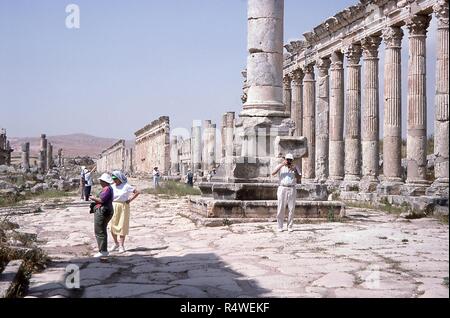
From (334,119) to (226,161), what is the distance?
12925mm

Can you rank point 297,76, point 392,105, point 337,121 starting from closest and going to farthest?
point 392,105 < point 337,121 < point 297,76

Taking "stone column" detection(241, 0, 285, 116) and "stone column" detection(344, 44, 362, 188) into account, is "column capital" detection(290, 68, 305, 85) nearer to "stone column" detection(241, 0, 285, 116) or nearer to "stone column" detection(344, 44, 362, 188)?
"stone column" detection(344, 44, 362, 188)

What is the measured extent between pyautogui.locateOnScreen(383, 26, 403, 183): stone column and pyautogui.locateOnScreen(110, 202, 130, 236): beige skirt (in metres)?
13.7

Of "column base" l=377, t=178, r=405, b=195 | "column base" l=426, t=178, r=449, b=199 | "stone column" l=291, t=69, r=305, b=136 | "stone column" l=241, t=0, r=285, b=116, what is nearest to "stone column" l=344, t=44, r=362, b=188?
"column base" l=377, t=178, r=405, b=195

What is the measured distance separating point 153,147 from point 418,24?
43500 millimetres

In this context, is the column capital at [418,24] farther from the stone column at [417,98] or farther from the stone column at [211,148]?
the stone column at [211,148]

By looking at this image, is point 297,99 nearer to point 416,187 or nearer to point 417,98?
point 417,98

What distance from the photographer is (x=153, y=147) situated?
6006 cm

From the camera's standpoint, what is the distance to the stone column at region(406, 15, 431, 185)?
18906 mm

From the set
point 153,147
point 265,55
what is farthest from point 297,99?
point 153,147

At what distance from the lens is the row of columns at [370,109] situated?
57.9 feet

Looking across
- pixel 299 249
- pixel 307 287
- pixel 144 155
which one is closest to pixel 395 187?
pixel 299 249

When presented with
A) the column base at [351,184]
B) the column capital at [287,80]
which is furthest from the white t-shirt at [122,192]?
the column capital at [287,80]

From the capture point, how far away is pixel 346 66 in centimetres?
2427
